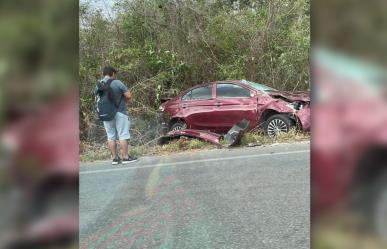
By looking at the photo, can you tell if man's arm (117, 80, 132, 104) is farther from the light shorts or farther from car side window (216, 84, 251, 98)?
car side window (216, 84, 251, 98)

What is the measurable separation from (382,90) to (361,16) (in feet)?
0.23

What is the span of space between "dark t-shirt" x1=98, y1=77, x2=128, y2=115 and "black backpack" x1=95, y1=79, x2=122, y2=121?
0.4 inches

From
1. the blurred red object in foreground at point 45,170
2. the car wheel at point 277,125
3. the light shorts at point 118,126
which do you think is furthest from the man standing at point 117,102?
the car wheel at point 277,125

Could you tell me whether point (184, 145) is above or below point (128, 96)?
below

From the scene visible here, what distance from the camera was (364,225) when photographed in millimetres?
439

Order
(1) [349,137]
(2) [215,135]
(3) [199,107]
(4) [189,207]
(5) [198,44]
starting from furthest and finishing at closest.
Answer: (2) [215,135]
(3) [199,107]
(4) [189,207]
(5) [198,44]
(1) [349,137]

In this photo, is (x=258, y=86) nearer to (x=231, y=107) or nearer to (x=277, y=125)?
(x=231, y=107)

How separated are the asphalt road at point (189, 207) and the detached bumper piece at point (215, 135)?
0.15 metres

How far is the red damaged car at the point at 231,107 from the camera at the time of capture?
2328mm

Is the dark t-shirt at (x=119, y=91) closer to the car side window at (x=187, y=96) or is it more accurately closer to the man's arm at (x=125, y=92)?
the man's arm at (x=125, y=92)

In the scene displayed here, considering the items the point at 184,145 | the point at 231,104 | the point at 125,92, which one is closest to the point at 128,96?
the point at 125,92

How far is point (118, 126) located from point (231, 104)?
1.53 m

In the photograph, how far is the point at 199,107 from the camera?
8.88ft

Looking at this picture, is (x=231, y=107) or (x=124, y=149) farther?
(x=231, y=107)
